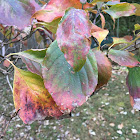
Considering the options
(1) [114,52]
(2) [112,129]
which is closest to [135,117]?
(2) [112,129]

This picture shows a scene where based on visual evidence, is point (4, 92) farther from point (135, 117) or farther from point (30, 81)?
point (30, 81)

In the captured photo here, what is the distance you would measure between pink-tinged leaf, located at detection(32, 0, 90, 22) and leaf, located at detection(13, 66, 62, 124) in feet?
0.46

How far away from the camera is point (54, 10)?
0.33 meters

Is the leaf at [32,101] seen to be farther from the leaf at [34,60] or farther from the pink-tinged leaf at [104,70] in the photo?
the pink-tinged leaf at [104,70]

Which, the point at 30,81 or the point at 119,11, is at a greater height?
the point at 119,11

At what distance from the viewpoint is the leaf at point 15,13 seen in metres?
0.28

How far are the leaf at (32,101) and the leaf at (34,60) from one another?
0.03m

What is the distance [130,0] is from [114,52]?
10.6 feet

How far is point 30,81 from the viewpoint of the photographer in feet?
1.10

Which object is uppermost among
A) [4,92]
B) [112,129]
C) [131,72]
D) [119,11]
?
[119,11]

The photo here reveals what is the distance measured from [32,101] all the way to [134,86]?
1.07 ft

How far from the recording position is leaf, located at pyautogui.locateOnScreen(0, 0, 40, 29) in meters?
0.28

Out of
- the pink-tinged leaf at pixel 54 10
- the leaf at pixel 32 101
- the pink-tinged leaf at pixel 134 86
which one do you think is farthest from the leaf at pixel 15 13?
the pink-tinged leaf at pixel 134 86

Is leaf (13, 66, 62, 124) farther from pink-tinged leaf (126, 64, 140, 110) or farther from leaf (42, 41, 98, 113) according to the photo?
pink-tinged leaf (126, 64, 140, 110)
